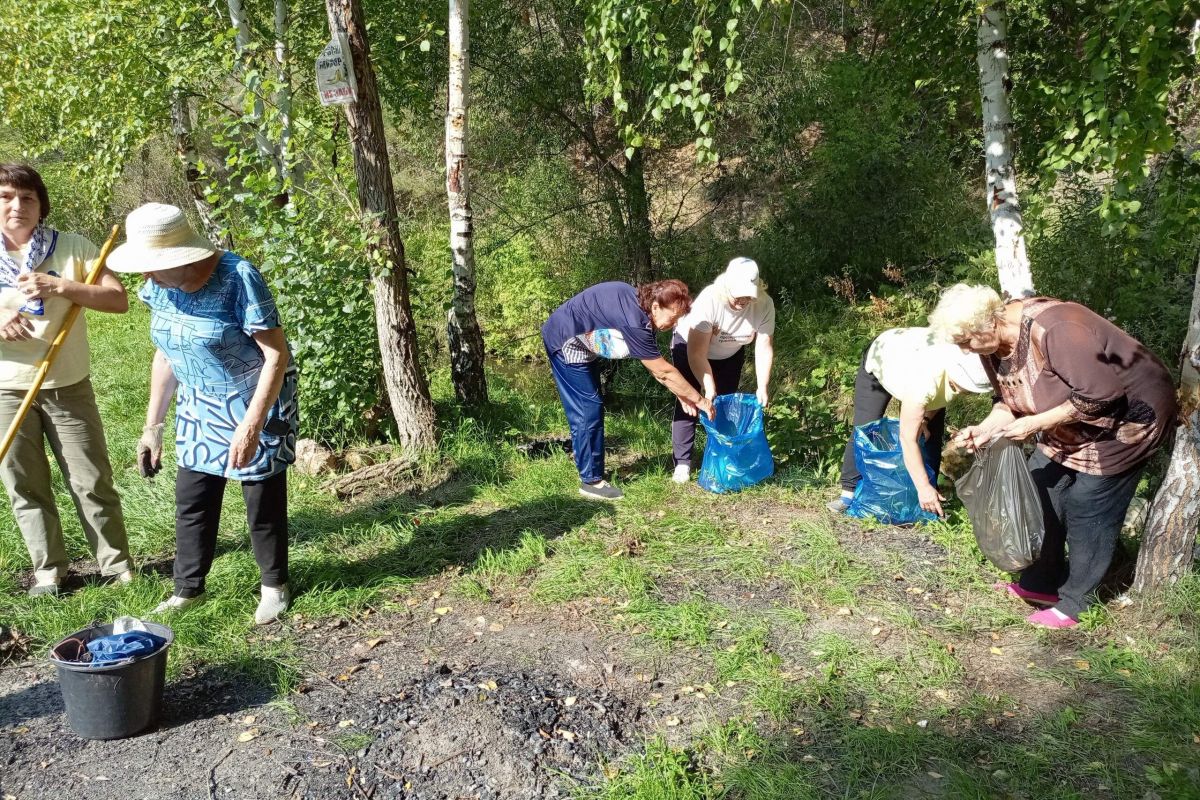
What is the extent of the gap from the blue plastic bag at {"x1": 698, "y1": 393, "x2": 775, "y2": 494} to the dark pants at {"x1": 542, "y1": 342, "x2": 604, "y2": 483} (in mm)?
624

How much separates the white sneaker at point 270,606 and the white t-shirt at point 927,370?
2.90 meters

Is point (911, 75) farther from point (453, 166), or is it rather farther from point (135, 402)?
point (135, 402)

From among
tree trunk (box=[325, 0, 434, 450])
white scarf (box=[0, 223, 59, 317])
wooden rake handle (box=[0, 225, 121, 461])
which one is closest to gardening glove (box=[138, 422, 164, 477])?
wooden rake handle (box=[0, 225, 121, 461])

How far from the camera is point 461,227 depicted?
599cm

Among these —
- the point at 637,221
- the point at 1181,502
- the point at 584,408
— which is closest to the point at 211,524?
the point at 584,408

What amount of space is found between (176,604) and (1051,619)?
3.68 m

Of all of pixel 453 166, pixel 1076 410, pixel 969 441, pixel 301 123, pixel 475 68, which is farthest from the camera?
pixel 475 68

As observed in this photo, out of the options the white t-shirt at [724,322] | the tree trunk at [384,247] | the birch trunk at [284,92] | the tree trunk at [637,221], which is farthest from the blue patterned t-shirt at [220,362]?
the tree trunk at [637,221]

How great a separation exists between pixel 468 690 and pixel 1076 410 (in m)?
2.48

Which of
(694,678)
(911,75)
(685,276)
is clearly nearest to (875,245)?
(685,276)

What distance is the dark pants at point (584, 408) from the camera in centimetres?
484

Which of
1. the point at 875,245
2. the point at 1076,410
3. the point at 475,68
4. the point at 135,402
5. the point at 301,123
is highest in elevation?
the point at 475,68

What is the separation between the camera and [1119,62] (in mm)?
4055

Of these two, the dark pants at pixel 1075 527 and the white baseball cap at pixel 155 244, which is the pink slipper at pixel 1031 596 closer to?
the dark pants at pixel 1075 527
